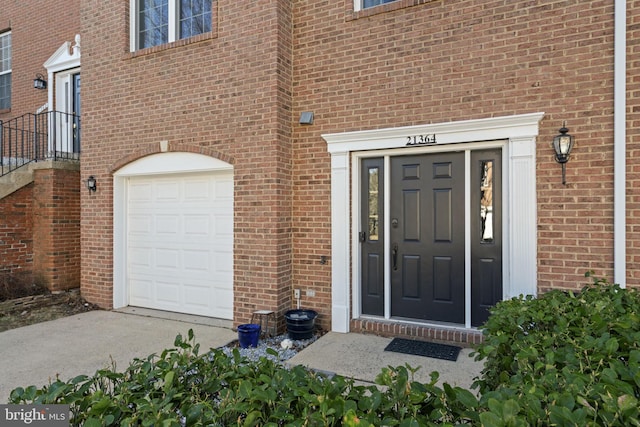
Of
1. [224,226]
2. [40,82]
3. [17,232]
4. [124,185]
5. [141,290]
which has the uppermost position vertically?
[40,82]

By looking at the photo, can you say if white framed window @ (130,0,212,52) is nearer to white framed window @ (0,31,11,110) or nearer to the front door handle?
the front door handle

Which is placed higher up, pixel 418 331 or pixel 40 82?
pixel 40 82

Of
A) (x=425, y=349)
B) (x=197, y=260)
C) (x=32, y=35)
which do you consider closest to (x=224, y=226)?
(x=197, y=260)

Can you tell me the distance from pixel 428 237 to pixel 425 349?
123 centimetres

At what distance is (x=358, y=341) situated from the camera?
4.46 meters

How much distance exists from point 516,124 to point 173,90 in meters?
4.38

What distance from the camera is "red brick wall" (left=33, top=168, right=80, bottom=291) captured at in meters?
6.54

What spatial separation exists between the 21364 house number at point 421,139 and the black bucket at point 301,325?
91.2 inches

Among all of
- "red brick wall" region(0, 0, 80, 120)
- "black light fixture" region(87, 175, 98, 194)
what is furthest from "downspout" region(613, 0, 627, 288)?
"red brick wall" region(0, 0, 80, 120)

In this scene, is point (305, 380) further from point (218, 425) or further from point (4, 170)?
point (4, 170)

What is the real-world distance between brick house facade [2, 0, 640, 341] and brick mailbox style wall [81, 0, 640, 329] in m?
0.02

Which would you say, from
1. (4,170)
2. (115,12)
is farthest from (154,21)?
(4,170)

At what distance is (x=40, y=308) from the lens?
593 cm

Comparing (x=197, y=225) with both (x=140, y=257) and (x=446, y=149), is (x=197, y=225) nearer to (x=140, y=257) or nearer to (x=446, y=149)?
(x=140, y=257)
